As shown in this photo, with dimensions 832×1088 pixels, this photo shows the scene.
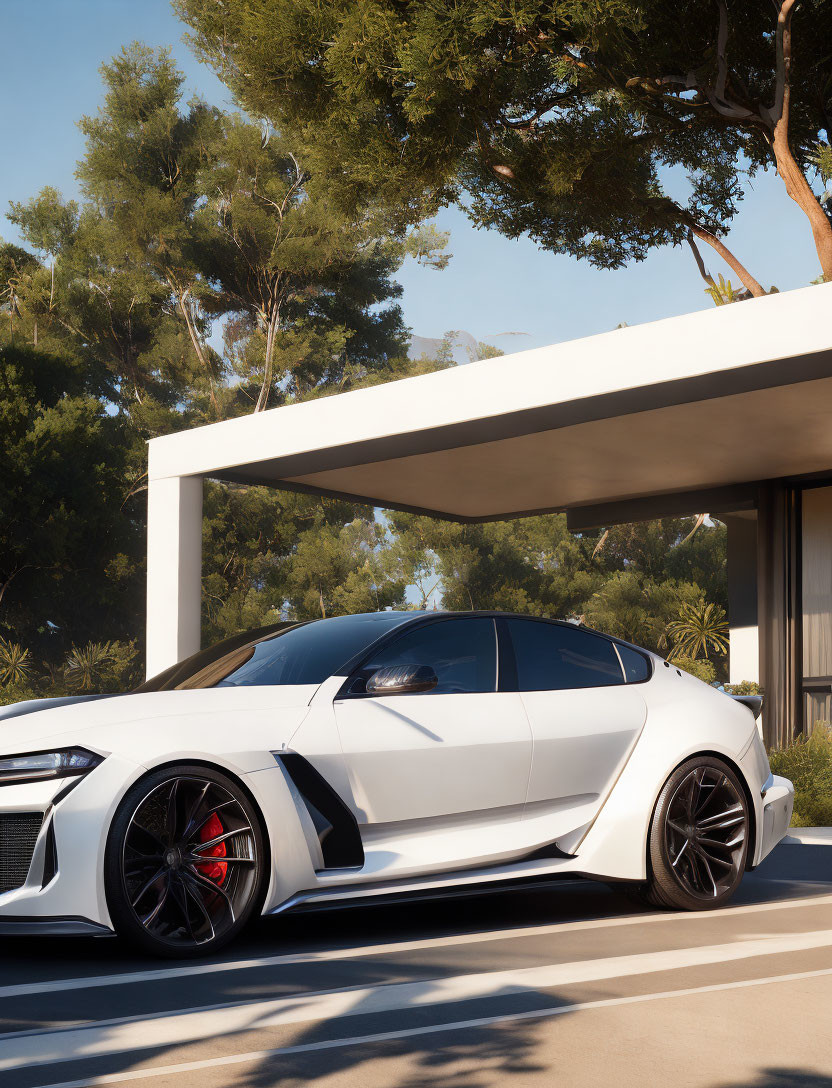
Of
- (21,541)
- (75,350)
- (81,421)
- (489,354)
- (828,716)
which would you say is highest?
(489,354)

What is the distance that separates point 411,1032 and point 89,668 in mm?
25672

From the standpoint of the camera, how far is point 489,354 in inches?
2140

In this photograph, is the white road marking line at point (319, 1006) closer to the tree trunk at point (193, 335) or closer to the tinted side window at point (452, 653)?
the tinted side window at point (452, 653)

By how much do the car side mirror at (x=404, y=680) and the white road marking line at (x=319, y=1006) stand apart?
1178 mm

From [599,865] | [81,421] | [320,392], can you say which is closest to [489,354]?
[320,392]

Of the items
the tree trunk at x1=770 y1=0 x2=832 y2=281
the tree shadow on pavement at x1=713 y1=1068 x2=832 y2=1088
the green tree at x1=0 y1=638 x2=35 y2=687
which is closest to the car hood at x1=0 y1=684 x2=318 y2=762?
the tree shadow on pavement at x1=713 y1=1068 x2=832 y2=1088

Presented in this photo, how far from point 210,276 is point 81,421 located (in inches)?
303

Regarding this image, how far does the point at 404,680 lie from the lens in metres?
5.05

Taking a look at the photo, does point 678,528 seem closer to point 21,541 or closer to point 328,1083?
point 21,541

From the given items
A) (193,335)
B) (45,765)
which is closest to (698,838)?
(45,765)

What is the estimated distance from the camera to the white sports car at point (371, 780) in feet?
14.8

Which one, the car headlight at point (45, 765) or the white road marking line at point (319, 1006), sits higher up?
the car headlight at point (45, 765)

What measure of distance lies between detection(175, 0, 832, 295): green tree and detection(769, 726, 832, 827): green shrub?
850 cm

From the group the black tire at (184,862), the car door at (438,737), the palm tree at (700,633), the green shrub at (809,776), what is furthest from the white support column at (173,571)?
the palm tree at (700,633)
